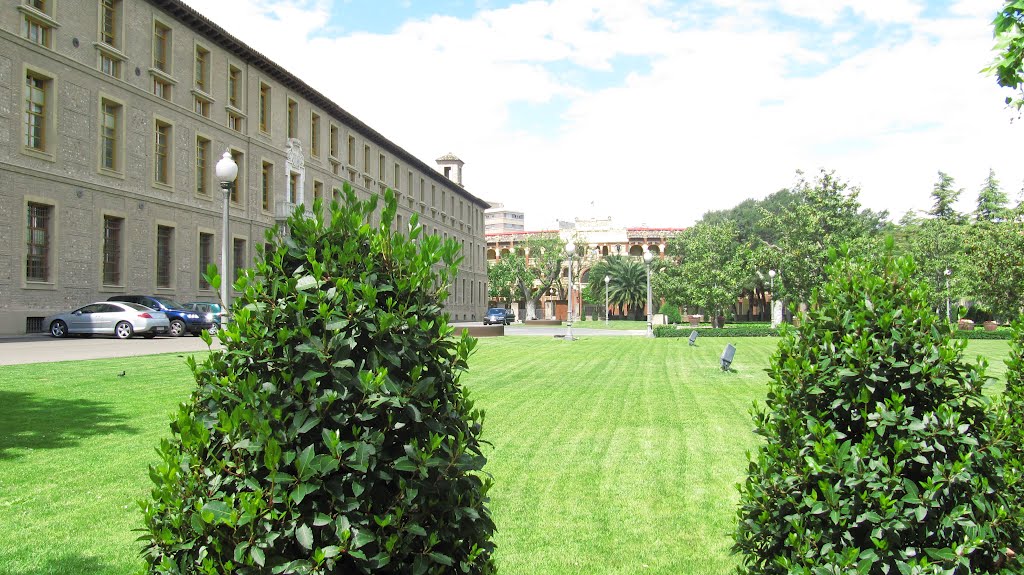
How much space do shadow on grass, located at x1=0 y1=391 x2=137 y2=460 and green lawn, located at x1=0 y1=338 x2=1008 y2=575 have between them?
0.02 m

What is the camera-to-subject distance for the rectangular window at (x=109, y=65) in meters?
26.5

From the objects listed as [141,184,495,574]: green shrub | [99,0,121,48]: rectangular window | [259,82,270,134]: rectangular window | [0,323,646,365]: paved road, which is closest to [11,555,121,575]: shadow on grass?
[141,184,495,574]: green shrub

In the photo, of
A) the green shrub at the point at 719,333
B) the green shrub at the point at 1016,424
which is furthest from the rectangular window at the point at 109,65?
the green shrub at the point at 1016,424

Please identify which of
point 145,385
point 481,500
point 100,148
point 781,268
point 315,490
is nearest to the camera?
point 315,490

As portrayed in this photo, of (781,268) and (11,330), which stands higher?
(781,268)

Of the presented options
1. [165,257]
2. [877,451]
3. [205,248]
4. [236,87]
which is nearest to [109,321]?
[165,257]

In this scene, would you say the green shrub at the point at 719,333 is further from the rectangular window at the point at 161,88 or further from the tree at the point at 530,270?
the tree at the point at 530,270

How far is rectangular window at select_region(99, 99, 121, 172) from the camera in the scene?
87.4 feet

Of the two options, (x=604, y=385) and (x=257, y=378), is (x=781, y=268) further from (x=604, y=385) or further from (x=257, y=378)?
(x=257, y=378)

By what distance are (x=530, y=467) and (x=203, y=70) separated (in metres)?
31.4

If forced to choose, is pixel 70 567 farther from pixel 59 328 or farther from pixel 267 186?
pixel 267 186

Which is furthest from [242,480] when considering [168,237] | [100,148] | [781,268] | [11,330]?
[781,268]

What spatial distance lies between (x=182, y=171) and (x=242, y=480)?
1271 inches

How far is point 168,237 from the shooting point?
30.6 metres
